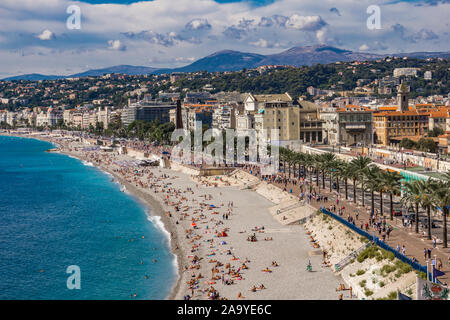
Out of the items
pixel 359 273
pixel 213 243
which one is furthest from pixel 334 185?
pixel 359 273

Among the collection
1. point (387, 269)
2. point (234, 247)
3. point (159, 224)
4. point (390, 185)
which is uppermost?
point (390, 185)

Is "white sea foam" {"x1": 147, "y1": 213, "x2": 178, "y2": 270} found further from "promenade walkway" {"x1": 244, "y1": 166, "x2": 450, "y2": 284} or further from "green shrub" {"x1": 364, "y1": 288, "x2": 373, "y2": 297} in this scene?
"green shrub" {"x1": 364, "y1": 288, "x2": 373, "y2": 297}

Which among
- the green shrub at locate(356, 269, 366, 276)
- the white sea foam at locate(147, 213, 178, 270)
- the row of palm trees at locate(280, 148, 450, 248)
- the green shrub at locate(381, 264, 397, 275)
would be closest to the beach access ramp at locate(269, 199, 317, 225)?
the row of palm trees at locate(280, 148, 450, 248)

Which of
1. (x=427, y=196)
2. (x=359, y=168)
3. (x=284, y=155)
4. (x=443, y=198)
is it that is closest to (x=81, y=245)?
(x=359, y=168)

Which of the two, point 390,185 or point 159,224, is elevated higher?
point 390,185

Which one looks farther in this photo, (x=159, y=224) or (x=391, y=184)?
(x=159, y=224)

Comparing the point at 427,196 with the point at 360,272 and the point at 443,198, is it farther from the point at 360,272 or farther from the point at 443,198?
the point at 360,272
